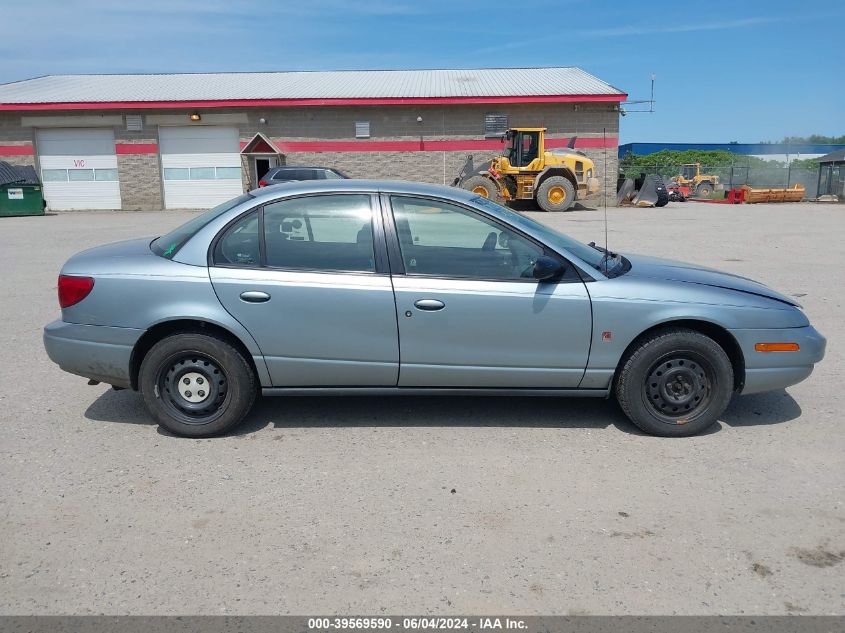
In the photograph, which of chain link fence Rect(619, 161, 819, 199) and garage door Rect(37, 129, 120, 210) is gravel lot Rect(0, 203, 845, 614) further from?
chain link fence Rect(619, 161, 819, 199)

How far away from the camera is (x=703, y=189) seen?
4016cm

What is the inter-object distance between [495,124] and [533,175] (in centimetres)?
583

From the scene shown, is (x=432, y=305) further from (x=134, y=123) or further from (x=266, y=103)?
(x=134, y=123)

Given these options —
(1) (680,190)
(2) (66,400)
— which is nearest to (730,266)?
(2) (66,400)

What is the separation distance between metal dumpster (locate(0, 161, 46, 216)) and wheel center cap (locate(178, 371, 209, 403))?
2606 cm

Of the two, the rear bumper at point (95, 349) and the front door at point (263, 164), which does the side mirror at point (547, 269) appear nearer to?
the rear bumper at point (95, 349)

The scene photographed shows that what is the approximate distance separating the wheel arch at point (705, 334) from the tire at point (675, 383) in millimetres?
22

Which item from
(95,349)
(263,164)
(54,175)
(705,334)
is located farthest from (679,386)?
(54,175)

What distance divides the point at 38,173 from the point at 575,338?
32.5 meters

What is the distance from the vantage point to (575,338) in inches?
163

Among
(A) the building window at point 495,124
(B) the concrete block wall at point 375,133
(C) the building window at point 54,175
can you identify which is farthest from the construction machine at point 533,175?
(C) the building window at point 54,175

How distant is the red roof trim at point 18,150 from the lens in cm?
3003

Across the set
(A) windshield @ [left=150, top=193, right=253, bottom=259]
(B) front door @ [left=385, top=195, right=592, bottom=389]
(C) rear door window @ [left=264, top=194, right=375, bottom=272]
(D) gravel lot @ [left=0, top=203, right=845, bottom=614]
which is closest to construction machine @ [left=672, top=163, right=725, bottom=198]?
(D) gravel lot @ [left=0, top=203, right=845, bottom=614]

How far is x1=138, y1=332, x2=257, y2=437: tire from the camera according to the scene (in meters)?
4.16
